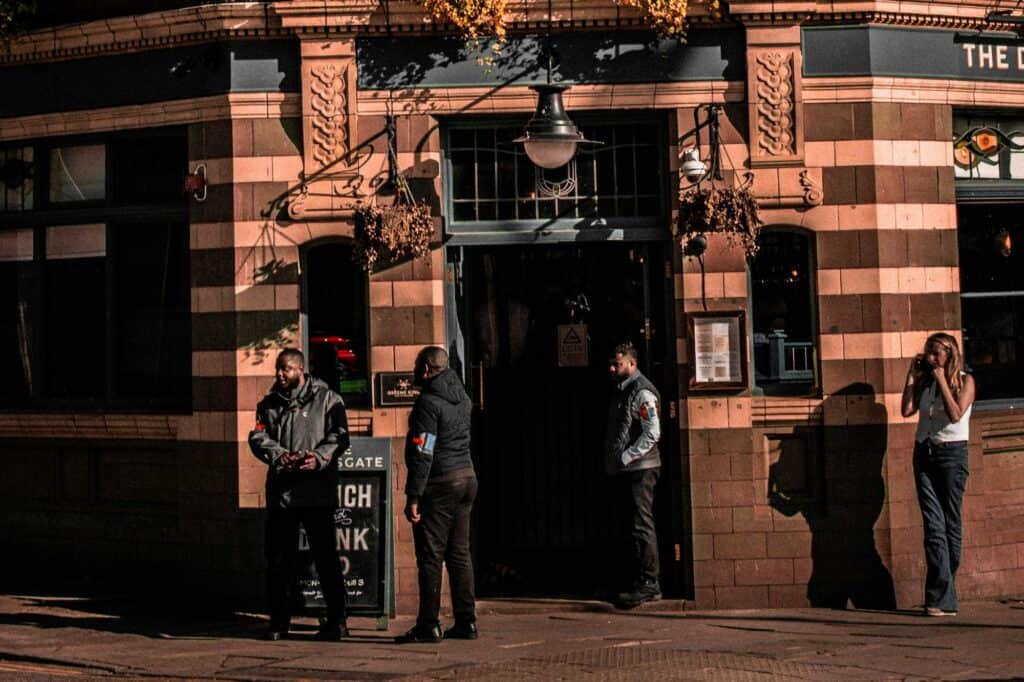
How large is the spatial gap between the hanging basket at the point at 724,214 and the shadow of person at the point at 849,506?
4.84 ft

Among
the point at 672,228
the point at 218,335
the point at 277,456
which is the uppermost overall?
the point at 672,228

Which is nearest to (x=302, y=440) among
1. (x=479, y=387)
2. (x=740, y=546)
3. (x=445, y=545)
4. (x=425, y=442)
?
(x=425, y=442)

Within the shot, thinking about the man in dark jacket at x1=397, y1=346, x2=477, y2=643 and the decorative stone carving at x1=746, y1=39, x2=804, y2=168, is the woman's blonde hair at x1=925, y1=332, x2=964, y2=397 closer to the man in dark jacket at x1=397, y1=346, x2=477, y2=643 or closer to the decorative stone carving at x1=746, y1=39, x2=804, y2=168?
the decorative stone carving at x1=746, y1=39, x2=804, y2=168

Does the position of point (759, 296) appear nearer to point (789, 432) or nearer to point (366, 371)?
point (789, 432)

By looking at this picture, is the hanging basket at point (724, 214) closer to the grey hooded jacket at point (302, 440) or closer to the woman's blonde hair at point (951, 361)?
the woman's blonde hair at point (951, 361)

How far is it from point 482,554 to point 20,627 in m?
3.65

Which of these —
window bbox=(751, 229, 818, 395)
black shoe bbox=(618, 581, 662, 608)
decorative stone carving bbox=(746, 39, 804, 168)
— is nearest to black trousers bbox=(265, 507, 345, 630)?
black shoe bbox=(618, 581, 662, 608)

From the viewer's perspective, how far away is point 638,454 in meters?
12.2

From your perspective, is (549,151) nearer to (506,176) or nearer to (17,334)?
(506,176)

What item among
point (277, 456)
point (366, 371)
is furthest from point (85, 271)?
point (277, 456)

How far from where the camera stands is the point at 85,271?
1366 cm

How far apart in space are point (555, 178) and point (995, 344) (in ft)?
13.1

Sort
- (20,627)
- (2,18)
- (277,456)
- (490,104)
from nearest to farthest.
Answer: (277,456), (20,627), (490,104), (2,18)

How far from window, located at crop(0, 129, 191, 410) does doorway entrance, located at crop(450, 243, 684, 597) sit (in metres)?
2.57
